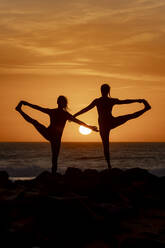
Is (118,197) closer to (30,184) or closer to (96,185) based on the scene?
(96,185)

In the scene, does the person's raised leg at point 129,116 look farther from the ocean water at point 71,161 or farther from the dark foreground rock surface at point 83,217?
the ocean water at point 71,161

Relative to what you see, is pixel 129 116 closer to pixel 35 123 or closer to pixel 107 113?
pixel 107 113

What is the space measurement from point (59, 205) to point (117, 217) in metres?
1.34

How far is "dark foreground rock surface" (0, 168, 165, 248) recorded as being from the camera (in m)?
7.08

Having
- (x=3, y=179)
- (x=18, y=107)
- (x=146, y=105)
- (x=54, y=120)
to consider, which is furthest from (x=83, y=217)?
(x=18, y=107)

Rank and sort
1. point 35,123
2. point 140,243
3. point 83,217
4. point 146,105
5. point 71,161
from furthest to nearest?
point 71,161 < point 35,123 < point 146,105 < point 83,217 < point 140,243

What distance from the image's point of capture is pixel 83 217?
7648mm

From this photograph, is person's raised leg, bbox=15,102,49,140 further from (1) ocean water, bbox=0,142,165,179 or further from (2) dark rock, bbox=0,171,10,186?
(1) ocean water, bbox=0,142,165,179

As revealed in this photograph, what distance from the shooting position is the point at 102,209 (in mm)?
8250

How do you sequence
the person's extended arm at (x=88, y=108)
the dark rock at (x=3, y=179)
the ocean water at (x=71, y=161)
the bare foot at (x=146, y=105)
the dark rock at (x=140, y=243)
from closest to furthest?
the dark rock at (x=140, y=243)
the dark rock at (x=3, y=179)
the bare foot at (x=146, y=105)
the person's extended arm at (x=88, y=108)
the ocean water at (x=71, y=161)

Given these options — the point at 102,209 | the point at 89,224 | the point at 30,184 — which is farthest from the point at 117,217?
the point at 30,184

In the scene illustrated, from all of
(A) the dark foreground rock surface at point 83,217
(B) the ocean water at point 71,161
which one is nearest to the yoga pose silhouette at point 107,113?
(A) the dark foreground rock surface at point 83,217

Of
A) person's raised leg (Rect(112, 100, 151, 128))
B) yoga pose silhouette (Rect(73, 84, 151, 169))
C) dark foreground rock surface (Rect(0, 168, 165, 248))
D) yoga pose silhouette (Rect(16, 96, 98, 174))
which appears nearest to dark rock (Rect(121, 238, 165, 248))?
dark foreground rock surface (Rect(0, 168, 165, 248))

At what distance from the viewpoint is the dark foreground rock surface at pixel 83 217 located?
708 cm
